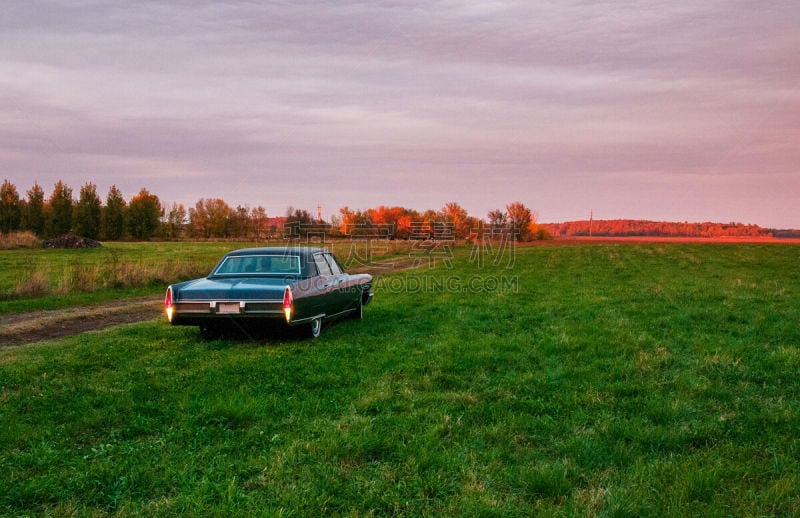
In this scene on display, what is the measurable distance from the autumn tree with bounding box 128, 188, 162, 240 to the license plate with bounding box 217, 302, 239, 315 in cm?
7827

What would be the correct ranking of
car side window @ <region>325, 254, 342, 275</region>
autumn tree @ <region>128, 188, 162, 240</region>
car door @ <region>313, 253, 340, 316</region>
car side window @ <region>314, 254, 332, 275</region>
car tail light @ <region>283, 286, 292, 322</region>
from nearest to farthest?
car tail light @ <region>283, 286, 292, 322</region> → car door @ <region>313, 253, 340, 316</region> → car side window @ <region>314, 254, 332, 275</region> → car side window @ <region>325, 254, 342, 275</region> → autumn tree @ <region>128, 188, 162, 240</region>

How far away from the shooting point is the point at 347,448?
3.92 meters

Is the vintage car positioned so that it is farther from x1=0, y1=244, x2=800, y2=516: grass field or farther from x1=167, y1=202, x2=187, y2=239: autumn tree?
x1=167, y1=202, x2=187, y2=239: autumn tree

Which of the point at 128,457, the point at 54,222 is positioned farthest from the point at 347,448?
the point at 54,222

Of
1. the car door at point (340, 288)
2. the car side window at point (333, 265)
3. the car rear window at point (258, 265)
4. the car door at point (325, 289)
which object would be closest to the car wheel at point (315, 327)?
the car door at point (325, 289)

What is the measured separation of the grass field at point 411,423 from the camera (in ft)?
10.6

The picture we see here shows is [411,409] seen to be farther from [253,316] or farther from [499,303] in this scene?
[499,303]

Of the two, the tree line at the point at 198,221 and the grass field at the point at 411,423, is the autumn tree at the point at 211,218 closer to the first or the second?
the tree line at the point at 198,221

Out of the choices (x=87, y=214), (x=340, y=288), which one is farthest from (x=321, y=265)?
(x=87, y=214)

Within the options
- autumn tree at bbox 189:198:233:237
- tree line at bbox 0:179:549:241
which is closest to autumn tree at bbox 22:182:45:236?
tree line at bbox 0:179:549:241

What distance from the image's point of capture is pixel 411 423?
4.50 metres

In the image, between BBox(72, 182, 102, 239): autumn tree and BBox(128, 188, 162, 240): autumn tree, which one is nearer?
BBox(72, 182, 102, 239): autumn tree

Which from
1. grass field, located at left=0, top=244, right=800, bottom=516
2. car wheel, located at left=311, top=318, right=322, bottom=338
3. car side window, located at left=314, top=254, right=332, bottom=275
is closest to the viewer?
grass field, located at left=0, top=244, right=800, bottom=516

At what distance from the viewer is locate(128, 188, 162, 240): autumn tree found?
256ft
